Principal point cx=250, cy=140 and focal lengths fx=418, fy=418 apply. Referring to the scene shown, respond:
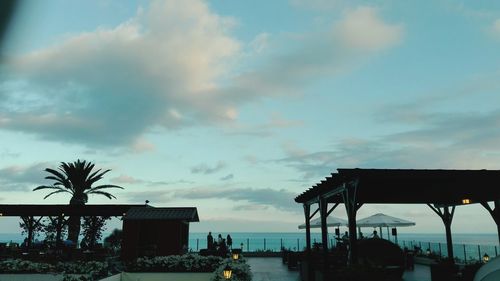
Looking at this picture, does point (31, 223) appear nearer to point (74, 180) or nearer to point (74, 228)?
point (74, 228)

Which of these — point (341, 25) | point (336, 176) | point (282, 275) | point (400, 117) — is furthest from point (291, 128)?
point (336, 176)

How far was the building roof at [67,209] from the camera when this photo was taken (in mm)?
24984

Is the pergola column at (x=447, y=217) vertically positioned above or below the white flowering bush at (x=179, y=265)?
above

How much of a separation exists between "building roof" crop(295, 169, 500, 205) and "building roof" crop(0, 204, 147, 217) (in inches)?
449

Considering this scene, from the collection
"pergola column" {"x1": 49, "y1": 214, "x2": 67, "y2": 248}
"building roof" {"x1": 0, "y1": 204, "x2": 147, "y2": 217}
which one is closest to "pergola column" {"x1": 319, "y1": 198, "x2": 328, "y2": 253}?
"building roof" {"x1": 0, "y1": 204, "x2": 147, "y2": 217}

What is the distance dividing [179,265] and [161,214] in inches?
293

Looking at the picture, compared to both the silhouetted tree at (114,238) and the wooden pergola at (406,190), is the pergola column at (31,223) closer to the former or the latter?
the silhouetted tree at (114,238)

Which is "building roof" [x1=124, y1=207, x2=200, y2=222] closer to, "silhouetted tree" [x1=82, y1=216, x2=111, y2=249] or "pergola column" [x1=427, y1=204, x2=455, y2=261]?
"silhouetted tree" [x1=82, y1=216, x2=111, y2=249]

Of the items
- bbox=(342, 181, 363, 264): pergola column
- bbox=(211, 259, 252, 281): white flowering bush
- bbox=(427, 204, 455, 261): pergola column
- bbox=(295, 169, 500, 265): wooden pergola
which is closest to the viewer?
bbox=(295, 169, 500, 265): wooden pergola

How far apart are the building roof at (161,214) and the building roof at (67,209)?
166 centimetres

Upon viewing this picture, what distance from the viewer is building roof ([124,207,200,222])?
Result: 2273 centimetres

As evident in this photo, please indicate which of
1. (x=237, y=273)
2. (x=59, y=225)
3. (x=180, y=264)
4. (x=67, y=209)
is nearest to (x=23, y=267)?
(x=180, y=264)

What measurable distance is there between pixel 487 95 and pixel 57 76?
18.5m

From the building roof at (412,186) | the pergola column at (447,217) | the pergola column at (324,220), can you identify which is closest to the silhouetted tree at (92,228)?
the building roof at (412,186)
